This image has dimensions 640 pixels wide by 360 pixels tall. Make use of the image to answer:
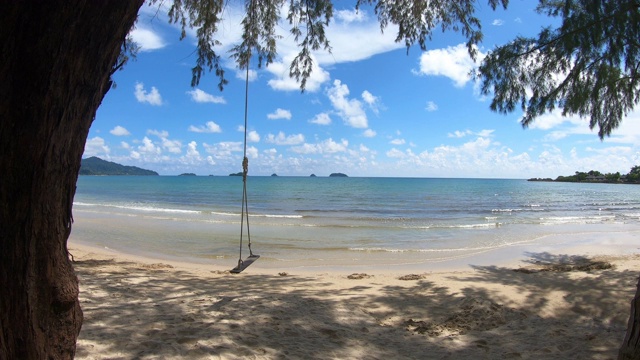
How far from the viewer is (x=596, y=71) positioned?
23.5ft

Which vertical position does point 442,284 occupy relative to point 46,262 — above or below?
below

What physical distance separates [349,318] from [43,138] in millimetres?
3408

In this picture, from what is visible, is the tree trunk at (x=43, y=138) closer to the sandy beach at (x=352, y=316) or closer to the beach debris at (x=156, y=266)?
the sandy beach at (x=352, y=316)

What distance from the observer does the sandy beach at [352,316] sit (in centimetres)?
332

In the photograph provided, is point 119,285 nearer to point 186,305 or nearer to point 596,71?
point 186,305

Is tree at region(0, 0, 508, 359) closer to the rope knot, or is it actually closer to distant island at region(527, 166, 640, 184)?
the rope knot

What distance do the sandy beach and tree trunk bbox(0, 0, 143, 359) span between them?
157 centimetres

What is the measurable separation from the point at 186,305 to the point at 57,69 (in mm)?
3337

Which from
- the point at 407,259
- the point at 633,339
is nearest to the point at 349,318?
the point at 633,339

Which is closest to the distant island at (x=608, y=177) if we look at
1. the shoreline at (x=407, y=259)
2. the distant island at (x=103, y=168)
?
the shoreline at (x=407, y=259)

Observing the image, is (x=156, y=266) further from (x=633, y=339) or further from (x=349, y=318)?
(x=633, y=339)

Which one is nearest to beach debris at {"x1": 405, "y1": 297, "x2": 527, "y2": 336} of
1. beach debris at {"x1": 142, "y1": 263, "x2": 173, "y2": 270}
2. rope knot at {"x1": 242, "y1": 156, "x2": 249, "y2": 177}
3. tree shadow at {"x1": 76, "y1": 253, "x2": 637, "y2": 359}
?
tree shadow at {"x1": 76, "y1": 253, "x2": 637, "y2": 359}

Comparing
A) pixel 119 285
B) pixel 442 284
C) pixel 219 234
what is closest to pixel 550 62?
pixel 442 284

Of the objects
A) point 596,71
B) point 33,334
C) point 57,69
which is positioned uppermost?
point 596,71
